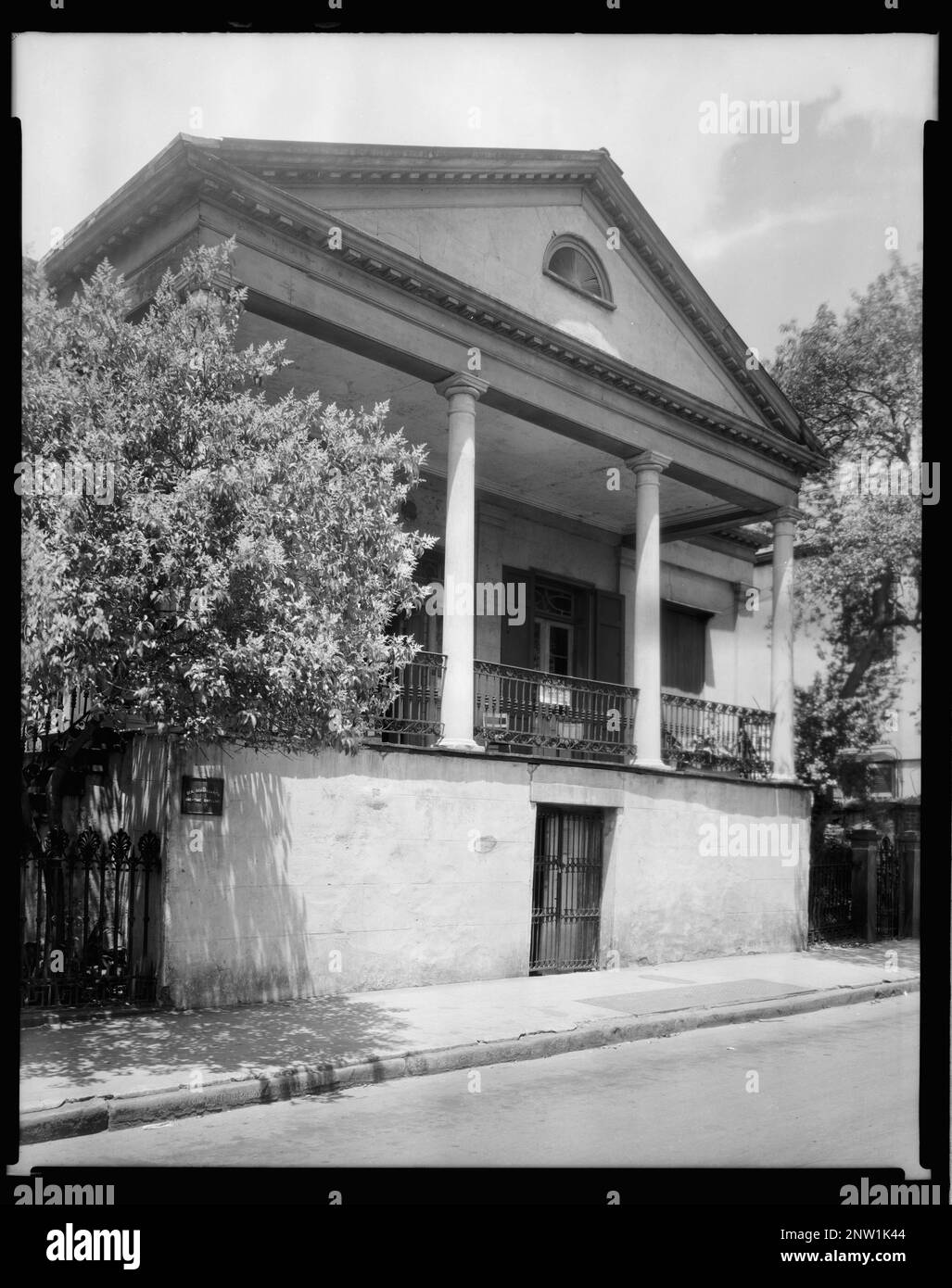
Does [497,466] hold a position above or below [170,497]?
above

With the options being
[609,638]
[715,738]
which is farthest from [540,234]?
[715,738]

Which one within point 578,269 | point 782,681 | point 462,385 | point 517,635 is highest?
point 578,269

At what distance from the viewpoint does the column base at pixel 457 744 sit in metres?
11.9

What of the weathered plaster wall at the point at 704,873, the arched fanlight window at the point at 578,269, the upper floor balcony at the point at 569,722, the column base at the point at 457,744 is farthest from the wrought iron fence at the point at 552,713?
the arched fanlight window at the point at 578,269

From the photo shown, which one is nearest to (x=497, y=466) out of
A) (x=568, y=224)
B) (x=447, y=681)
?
(x=568, y=224)

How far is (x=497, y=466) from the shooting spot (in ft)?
52.5

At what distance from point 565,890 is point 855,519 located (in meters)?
7.88

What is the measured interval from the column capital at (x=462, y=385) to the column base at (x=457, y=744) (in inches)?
145

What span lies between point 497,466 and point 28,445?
977 cm

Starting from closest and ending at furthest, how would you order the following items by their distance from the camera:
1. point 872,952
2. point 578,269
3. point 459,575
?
point 459,575 → point 578,269 → point 872,952

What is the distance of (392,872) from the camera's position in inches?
448

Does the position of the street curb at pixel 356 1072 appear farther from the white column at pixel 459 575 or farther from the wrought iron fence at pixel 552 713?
the wrought iron fence at pixel 552 713

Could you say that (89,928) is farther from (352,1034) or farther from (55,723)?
(352,1034)
